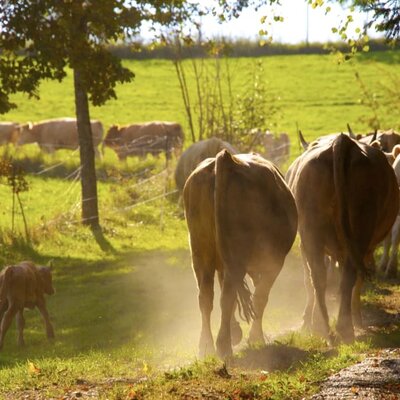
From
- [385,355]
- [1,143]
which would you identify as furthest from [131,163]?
[385,355]

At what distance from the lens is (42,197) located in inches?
1158

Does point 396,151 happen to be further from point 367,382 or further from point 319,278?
point 367,382

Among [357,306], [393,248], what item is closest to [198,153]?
[393,248]

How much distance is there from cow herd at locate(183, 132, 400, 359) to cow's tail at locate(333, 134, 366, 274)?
1 cm

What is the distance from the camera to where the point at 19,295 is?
13602mm

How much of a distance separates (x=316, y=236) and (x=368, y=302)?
101 inches

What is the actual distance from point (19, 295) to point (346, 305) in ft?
15.9

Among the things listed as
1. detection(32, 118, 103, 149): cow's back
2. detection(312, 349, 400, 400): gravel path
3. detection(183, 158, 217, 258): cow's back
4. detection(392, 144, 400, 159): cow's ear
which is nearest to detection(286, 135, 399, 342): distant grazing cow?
detection(183, 158, 217, 258): cow's back

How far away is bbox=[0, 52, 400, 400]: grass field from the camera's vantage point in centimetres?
873

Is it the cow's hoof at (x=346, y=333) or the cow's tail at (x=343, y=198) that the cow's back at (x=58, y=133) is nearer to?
the cow's tail at (x=343, y=198)

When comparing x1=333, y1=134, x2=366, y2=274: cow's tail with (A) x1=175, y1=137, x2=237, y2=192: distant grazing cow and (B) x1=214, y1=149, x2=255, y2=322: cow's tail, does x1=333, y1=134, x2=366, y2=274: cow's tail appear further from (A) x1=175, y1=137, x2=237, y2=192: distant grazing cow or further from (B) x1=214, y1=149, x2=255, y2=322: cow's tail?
(A) x1=175, y1=137, x2=237, y2=192: distant grazing cow

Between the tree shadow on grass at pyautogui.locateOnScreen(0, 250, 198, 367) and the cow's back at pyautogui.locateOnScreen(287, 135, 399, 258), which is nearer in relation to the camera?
the cow's back at pyautogui.locateOnScreen(287, 135, 399, 258)

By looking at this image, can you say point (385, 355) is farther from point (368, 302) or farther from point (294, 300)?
point (294, 300)

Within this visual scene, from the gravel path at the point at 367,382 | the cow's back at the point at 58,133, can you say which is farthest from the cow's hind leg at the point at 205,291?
the cow's back at the point at 58,133
